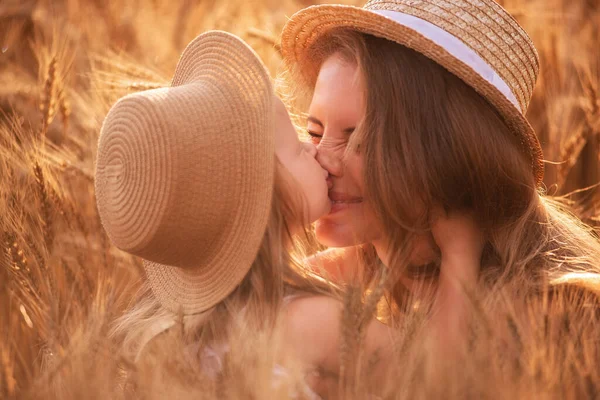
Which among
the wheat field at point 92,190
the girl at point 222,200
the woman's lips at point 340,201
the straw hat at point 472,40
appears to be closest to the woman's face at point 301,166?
the girl at point 222,200

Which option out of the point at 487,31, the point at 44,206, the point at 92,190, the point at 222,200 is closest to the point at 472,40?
the point at 487,31

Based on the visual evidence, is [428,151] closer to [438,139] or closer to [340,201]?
[438,139]

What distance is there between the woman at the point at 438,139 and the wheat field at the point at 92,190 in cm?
33

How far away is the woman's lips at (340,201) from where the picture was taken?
193 centimetres

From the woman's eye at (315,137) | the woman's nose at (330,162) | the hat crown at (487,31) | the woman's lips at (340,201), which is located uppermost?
the hat crown at (487,31)

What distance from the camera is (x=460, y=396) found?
1.08m

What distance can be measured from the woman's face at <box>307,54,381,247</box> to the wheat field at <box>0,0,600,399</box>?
1.76 ft

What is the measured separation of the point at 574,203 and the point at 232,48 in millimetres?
1234

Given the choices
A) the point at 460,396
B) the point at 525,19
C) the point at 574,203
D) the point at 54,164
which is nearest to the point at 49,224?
the point at 54,164

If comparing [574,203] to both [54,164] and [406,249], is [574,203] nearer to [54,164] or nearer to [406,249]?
[406,249]

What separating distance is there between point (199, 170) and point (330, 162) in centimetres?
41

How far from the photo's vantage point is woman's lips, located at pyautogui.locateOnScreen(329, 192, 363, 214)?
6.33 ft

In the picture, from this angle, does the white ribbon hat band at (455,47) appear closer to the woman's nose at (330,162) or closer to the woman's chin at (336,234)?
the woman's nose at (330,162)

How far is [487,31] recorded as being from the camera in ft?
6.05
